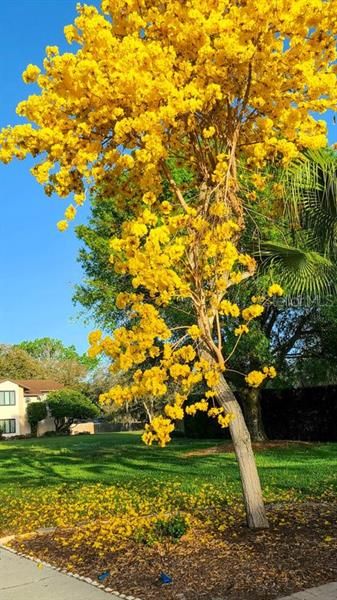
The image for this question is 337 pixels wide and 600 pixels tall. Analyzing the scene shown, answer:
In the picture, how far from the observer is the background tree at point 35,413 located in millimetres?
48397

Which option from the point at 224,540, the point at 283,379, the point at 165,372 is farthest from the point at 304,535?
the point at 283,379

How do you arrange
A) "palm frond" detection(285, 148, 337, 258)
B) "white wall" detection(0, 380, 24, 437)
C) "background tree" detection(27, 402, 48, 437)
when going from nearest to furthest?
"palm frond" detection(285, 148, 337, 258) < "background tree" detection(27, 402, 48, 437) < "white wall" detection(0, 380, 24, 437)

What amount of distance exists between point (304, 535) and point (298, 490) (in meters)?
3.30

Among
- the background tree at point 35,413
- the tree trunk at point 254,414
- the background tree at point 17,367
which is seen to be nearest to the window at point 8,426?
the background tree at point 35,413

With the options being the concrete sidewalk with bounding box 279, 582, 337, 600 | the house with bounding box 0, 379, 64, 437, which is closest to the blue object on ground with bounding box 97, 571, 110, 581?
the concrete sidewalk with bounding box 279, 582, 337, 600

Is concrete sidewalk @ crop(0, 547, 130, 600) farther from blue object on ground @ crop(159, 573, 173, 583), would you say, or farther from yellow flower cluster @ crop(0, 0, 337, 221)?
yellow flower cluster @ crop(0, 0, 337, 221)

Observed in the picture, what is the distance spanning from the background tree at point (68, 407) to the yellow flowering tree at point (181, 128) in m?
41.6

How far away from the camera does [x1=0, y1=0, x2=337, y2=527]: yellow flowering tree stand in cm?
545

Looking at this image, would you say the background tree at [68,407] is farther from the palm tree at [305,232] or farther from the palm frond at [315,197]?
the palm frond at [315,197]

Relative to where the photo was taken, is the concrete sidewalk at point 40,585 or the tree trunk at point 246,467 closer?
the concrete sidewalk at point 40,585

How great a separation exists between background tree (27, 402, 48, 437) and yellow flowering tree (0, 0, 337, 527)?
144ft

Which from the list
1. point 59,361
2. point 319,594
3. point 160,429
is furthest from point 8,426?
point 319,594

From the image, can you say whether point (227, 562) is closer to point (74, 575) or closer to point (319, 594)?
point (319, 594)

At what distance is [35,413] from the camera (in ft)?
159
